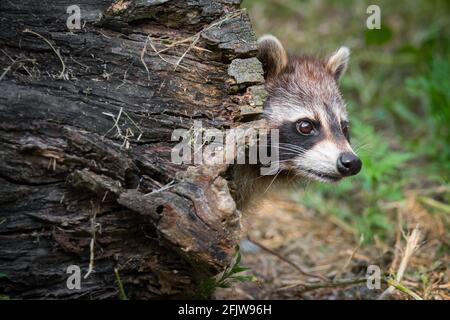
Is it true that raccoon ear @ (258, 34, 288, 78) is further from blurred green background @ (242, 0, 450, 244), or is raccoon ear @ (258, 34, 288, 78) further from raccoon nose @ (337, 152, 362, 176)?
blurred green background @ (242, 0, 450, 244)

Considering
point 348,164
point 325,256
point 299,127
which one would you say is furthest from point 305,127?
point 325,256

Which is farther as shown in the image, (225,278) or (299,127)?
(299,127)

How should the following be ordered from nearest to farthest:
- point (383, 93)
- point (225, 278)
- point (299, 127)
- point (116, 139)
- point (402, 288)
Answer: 1. point (116, 139)
2. point (225, 278)
3. point (402, 288)
4. point (299, 127)
5. point (383, 93)

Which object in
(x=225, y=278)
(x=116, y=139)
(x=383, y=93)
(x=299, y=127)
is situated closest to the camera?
(x=116, y=139)

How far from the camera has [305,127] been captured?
16.9 feet

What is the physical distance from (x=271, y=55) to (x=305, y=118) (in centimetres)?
72

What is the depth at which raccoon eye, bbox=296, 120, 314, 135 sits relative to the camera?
5.12 meters

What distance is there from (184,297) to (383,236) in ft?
10.4

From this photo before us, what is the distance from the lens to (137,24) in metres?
4.47

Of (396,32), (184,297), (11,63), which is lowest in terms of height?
(184,297)

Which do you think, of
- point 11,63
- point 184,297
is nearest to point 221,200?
point 184,297

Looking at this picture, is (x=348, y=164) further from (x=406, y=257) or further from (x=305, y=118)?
(x=406, y=257)

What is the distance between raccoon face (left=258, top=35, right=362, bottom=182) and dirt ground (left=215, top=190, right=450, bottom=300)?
3.06 feet
